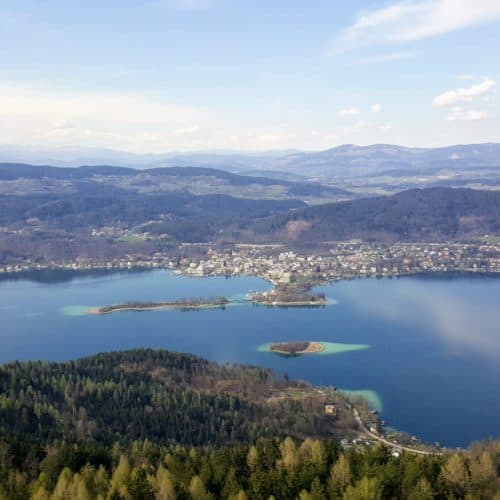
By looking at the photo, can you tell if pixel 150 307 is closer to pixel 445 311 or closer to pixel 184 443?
pixel 445 311

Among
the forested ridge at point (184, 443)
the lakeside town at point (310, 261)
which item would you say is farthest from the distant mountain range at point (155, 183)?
the forested ridge at point (184, 443)

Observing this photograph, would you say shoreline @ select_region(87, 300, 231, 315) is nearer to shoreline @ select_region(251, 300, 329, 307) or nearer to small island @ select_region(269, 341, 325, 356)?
shoreline @ select_region(251, 300, 329, 307)

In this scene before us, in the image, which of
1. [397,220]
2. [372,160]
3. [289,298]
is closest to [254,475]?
[289,298]

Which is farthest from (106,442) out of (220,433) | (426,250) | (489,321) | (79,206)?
(79,206)

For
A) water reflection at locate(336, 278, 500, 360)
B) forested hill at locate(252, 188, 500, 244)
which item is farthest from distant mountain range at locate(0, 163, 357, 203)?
water reflection at locate(336, 278, 500, 360)

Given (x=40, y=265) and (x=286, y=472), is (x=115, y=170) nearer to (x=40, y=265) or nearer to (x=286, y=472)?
(x=40, y=265)

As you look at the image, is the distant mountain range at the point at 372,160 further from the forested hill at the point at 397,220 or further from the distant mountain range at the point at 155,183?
the forested hill at the point at 397,220
